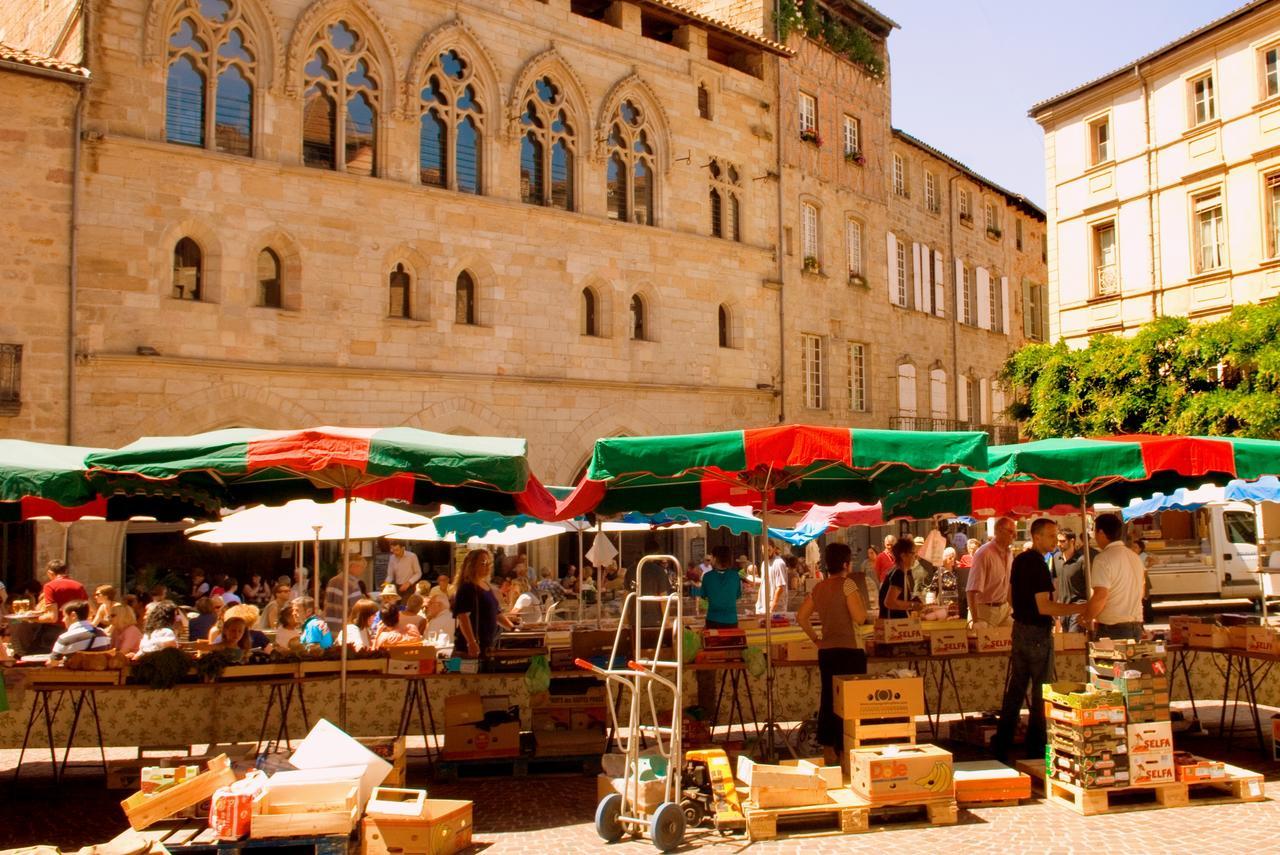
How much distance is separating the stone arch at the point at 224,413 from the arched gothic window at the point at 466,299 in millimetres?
3578

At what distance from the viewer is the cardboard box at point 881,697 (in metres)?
8.11

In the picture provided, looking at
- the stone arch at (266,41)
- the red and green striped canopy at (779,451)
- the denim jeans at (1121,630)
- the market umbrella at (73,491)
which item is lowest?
the denim jeans at (1121,630)

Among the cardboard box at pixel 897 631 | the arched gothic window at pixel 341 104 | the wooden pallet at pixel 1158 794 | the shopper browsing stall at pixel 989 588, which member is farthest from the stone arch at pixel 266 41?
the wooden pallet at pixel 1158 794

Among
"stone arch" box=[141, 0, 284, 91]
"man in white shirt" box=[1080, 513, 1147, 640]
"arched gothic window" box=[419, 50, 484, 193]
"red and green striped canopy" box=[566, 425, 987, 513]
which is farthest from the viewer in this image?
"arched gothic window" box=[419, 50, 484, 193]

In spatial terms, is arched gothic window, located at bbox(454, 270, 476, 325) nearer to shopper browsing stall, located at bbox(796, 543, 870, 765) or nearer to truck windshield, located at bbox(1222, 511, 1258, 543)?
truck windshield, located at bbox(1222, 511, 1258, 543)

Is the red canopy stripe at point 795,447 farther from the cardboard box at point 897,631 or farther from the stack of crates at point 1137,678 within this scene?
the cardboard box at point 897,631

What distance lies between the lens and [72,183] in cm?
1827

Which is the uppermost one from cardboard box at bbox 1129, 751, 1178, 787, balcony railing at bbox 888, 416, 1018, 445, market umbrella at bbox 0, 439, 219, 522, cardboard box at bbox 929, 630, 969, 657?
balcony railing at bbox 888, 416, 1018, 445

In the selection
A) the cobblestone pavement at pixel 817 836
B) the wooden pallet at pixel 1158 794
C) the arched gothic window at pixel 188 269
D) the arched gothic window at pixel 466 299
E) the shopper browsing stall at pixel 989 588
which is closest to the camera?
the cobblestone pavement at pixel 817 836

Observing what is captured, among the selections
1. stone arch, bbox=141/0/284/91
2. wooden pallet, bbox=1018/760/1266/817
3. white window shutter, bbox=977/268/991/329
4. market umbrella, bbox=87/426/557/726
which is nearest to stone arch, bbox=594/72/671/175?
stone arch, bbox=141/0/284/91

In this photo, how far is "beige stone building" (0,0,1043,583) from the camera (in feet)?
61.2

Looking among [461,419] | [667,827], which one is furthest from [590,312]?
[667,827]

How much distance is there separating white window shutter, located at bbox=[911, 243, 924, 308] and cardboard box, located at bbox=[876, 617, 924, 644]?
23838 mm

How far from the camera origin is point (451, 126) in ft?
73.2
